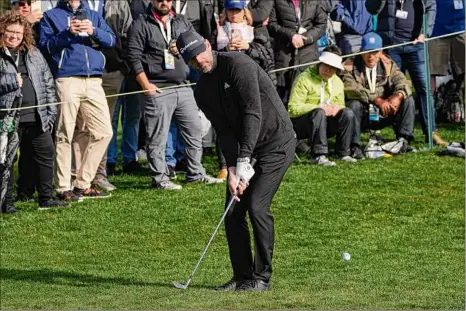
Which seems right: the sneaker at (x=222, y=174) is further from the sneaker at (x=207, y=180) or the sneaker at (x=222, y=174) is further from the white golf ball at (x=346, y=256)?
the white golf ball at (x=346, y=256)

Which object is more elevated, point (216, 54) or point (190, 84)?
point (216, 54)

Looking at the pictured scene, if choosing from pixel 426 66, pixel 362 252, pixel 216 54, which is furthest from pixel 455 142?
pixel 216 54

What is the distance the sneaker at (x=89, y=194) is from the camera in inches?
586

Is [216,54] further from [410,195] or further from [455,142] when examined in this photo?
[455,142]

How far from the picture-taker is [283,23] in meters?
16.6

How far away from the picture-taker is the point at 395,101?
1658cm

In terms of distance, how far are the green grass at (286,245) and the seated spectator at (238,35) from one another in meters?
1.59

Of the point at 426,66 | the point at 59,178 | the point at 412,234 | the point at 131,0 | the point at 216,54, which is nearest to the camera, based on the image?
the point at 216,54

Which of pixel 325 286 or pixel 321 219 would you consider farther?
pixel 321 219

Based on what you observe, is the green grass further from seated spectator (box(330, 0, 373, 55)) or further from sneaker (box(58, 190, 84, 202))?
seated spectator (box(330, 0, 373, 55))

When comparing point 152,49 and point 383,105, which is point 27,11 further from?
point 383,105

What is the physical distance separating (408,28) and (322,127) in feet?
7.74

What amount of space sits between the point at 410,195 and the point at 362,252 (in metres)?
2.61

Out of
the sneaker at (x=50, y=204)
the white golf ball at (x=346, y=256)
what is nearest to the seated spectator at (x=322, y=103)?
the sneaker at (x=50, y=204)
